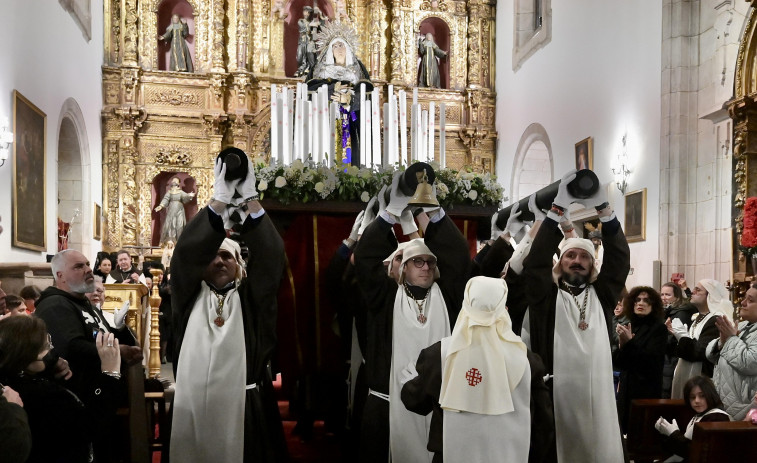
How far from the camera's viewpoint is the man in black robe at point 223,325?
4.04 metres

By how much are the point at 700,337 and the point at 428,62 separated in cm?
1353

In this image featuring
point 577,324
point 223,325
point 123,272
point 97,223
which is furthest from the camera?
point 97,223

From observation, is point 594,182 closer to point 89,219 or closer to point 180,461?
point 180,461

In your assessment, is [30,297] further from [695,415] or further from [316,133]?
[695,415]

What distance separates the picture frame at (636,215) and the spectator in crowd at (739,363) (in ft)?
23.1

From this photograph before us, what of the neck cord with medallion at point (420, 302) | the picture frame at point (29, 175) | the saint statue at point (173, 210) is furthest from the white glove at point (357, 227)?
the saint statue at point (173, 210)

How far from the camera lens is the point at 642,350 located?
5422mm

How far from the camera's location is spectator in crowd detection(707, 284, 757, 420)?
4613mm

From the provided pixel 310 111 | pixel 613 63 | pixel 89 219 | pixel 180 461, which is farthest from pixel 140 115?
pixel 180 461

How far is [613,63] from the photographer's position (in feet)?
42.4

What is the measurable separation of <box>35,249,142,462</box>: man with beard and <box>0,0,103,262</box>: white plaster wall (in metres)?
6.29

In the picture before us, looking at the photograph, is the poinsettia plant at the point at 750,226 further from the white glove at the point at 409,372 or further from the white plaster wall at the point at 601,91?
the white glove at the point at 409,372

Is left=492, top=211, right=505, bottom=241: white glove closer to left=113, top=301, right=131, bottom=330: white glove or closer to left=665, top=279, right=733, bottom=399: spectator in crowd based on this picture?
left=665, top=279, right=733, bottom=399: spectator in crowd

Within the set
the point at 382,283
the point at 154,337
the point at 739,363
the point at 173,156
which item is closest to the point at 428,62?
the point at 173,156
